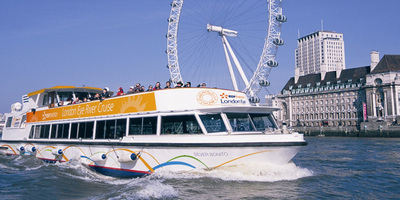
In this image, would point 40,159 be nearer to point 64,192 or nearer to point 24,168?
point 24,168

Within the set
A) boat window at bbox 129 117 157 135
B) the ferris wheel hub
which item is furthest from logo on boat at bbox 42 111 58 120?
the ferris wheel hub

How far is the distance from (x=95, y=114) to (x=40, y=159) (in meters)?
5.59

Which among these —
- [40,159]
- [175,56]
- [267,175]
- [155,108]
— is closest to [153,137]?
[155,108]

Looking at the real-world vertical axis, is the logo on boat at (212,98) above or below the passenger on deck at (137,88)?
below

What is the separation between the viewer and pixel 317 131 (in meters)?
82.8

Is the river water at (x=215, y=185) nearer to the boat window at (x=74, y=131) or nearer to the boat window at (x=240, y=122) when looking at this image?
the boat window at (x=240, y=122)

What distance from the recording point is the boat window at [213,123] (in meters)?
11.9

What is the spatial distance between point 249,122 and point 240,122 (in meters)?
0.36

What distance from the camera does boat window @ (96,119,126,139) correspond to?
45.8ft

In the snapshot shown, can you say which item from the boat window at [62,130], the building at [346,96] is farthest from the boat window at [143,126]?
the building at [346,96]

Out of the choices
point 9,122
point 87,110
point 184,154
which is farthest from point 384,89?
point 184,154

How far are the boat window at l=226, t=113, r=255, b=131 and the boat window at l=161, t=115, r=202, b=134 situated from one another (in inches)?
45.4

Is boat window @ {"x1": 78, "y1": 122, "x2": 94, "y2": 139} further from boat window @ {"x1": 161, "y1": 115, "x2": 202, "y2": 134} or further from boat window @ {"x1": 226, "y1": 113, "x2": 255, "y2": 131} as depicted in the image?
boat window @ {"x1": 226, "y1": 113, "x2": 255, "y2": 131}

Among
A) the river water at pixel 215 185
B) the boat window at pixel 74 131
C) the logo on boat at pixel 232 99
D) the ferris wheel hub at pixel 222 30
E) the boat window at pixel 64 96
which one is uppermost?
the ferris wheel hub at pixel 222 30
